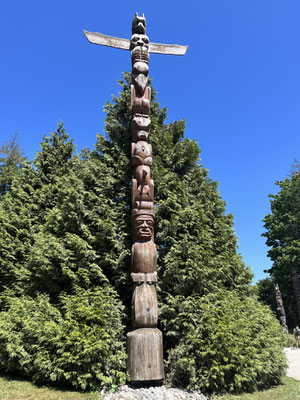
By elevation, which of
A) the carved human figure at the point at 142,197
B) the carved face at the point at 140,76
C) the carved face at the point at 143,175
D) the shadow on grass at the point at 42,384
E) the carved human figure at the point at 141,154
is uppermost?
the carved face at the point at 140,76

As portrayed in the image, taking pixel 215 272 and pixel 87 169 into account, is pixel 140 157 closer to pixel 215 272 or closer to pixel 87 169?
pixel 87 169

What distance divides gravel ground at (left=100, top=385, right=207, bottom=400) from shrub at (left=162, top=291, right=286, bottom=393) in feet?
0.85

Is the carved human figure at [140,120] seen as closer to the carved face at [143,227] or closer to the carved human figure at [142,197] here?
the carved human figure at [142,197]

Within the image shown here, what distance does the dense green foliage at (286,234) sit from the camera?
2445 centimetres

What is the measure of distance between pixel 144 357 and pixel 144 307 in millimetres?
1122

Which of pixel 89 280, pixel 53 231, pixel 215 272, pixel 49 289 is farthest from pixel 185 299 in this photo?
pixel 53 231

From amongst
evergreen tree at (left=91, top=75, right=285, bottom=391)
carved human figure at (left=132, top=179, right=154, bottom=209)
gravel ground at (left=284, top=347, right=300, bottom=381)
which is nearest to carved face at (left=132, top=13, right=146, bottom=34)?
evergreen tree at (left=91, top=75, right=285, bottom=391)

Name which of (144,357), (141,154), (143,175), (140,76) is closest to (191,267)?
(144,357)

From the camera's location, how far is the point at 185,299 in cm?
830

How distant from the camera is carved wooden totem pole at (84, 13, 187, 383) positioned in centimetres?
693

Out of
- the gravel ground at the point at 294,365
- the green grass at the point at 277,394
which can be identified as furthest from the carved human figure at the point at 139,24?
the gravel ground at the point at 294,365

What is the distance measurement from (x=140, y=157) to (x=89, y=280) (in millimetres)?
3867

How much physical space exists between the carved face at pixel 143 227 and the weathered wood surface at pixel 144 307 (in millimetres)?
1259

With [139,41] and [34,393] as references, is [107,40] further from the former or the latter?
[34,393]
